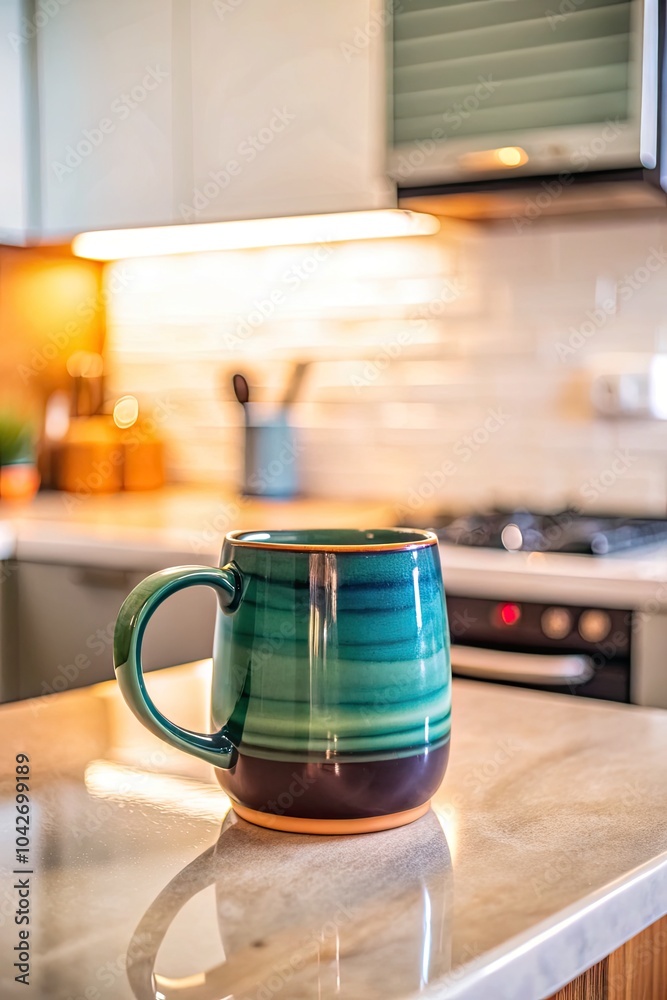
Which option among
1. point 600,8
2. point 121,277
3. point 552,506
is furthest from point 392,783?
point 121,277

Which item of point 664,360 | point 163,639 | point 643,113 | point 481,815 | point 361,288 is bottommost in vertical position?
point 163,639

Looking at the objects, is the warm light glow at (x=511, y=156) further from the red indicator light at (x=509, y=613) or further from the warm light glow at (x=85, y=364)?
the warm light glow at (x=85, y=364)

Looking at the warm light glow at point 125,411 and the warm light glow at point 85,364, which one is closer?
the warm light glow at point 125,411

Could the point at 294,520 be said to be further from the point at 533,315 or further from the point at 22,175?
the point at 22,175

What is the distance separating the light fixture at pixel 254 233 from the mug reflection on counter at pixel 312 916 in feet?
5.54

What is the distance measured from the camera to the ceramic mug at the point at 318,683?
54cm

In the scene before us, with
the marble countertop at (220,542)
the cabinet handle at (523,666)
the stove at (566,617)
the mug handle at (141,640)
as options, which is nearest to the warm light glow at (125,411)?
the marble countertop at (220,542)

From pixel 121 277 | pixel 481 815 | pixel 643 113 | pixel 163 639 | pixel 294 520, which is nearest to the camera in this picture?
pixel 481 815

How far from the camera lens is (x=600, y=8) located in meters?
1.77

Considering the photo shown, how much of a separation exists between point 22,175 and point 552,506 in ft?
4.72

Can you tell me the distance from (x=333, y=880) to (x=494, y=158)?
1577mm

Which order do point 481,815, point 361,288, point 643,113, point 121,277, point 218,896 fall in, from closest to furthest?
point 218,896 → point 481,815 → point 643,113 → point 361,288 → point 121,277

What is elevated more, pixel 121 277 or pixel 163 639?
pixel 121 277

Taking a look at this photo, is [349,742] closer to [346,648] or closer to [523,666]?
[346,648]
